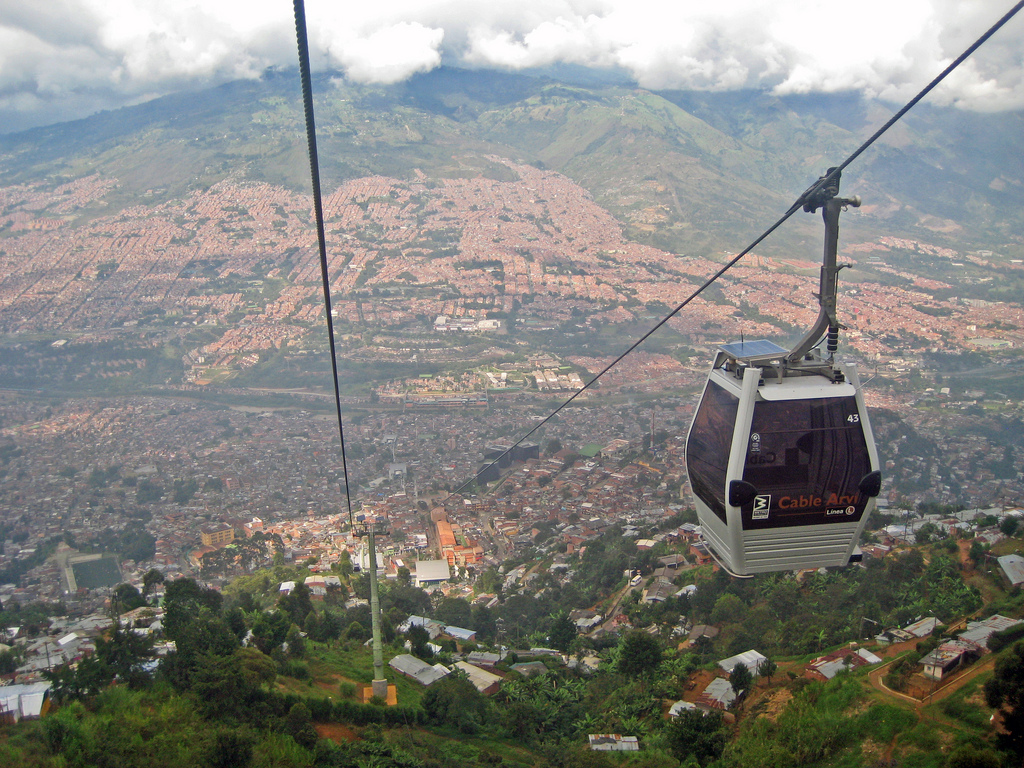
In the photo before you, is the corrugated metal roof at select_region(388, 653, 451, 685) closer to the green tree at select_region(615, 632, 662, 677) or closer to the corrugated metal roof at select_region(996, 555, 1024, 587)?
the green tree at select_region(615, 632, 662, 677)

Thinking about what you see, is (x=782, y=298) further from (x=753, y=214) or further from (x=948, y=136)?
(x=948, y=136)

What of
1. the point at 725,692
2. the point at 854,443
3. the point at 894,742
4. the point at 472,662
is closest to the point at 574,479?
the point at 472,662

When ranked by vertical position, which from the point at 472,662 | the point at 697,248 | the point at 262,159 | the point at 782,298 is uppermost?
the point at 262,159

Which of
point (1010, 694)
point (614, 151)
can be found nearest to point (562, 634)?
point (1010, 694)

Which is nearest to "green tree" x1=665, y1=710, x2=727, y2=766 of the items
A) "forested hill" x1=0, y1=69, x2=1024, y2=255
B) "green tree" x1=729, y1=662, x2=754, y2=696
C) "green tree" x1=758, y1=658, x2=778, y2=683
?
"green tree" x1=729, y1=662, x2=754, y2=696

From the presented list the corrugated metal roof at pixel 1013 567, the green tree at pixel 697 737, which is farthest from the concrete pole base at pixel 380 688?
the corrugated metal roof at pixel 1013 567

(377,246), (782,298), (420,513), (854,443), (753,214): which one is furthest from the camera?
(753,214)

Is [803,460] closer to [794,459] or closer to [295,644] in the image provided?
[794,459]

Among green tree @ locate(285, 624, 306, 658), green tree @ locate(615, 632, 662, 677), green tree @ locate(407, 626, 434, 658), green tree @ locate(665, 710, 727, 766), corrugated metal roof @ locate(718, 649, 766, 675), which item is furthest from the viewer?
green tree @ locate(407, 626, 434, 658)
